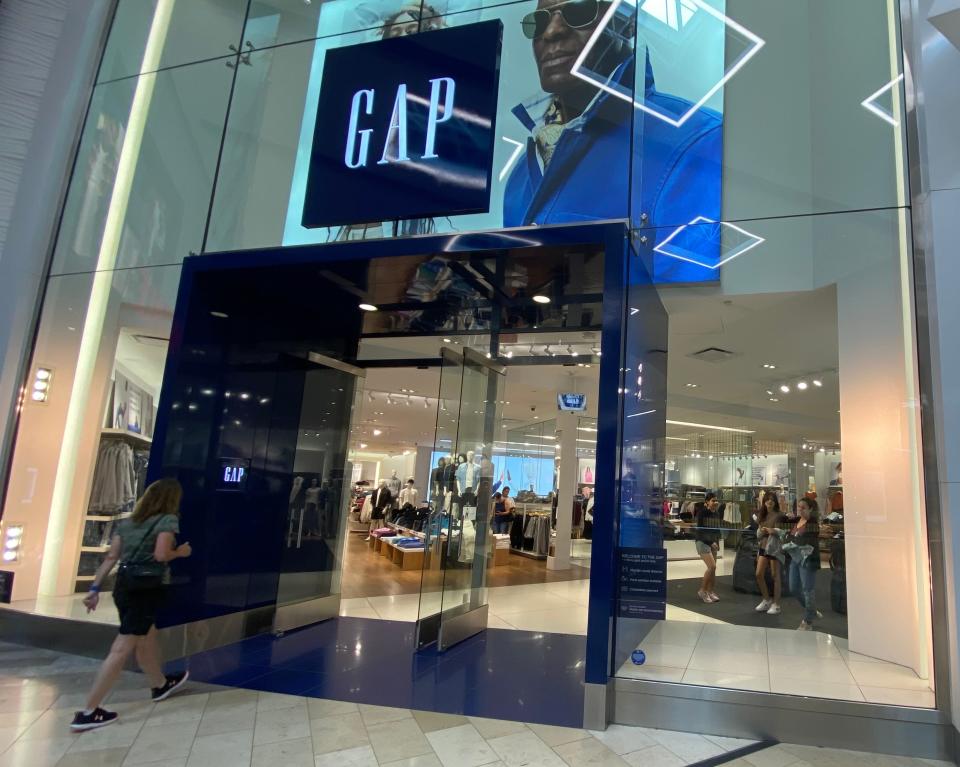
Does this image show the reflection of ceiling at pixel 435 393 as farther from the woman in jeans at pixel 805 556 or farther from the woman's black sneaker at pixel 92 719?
the woman in jeans at pixel 805 556

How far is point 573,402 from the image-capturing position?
1044 centimetres

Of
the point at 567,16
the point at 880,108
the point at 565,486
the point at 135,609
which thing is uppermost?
the point at 567,16

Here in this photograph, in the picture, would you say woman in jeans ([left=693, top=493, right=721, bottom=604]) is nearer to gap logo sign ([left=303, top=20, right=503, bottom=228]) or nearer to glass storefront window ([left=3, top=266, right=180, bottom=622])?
gap logo sign ([left=303, top=20, right=503, bottom=228])

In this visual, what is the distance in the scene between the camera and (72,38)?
6.05 meters

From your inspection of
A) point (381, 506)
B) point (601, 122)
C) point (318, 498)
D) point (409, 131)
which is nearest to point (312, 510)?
point (318, 498)

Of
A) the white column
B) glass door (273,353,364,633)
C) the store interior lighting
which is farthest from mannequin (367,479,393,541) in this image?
the store interior lighting

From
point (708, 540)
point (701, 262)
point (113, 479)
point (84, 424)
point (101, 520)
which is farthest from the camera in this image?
point (84, 424)

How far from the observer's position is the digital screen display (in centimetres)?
1041

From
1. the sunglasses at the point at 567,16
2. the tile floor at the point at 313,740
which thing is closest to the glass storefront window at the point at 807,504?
the tile floor at the point at 313,740

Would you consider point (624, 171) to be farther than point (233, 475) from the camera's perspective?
No

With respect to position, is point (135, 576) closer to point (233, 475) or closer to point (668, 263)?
point (233, 475)

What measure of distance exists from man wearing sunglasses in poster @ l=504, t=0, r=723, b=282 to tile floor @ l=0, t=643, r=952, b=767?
3428 millimetres

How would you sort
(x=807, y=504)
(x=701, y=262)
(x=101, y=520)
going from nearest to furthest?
(x=807, y=504), (x=701, y=262), (x=101, y=520)

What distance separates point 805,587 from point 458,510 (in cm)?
291
